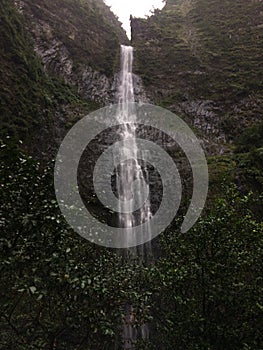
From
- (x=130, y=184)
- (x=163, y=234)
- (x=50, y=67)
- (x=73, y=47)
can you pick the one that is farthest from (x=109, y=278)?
(x=73, y=47)

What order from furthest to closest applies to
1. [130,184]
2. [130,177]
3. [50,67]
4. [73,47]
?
[73,47] < [50,67] < [130,177] < [130,184]

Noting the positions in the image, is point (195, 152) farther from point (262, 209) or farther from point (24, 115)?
point (24, 115)

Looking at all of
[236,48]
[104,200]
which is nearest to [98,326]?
[104,200]

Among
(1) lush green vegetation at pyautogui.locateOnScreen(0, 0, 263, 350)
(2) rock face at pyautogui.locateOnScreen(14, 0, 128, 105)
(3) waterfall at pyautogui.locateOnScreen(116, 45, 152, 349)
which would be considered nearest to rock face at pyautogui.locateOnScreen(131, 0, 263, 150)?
(1) lush green vegetation at pyautogui.locateOnScreen(0, 0, 263, 350)

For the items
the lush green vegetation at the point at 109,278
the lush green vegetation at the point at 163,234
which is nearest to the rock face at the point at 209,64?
the lush green vegetation at the point at 163,234

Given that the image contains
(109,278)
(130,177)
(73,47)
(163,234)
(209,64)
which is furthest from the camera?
(209,64)

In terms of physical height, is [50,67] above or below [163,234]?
above

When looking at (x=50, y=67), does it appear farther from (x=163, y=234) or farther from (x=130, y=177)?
(x=163, y=234)
